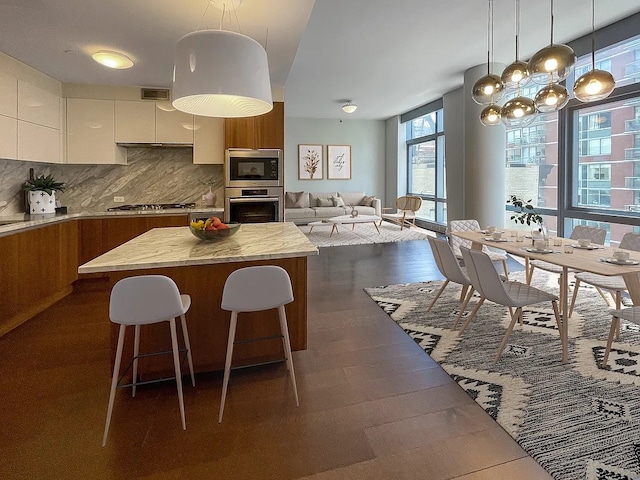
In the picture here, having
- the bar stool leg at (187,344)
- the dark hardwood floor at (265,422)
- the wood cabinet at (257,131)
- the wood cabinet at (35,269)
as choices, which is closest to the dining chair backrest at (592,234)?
the dark hardwood floor at (265,422)

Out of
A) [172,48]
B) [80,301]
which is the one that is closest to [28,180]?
[80,301]

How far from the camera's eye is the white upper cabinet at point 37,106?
3775 mm

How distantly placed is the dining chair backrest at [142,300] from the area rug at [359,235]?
5318mm

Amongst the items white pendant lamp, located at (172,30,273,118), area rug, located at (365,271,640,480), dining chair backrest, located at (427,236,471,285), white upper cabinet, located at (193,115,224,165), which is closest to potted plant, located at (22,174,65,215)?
white upper cabinet, located at (193,115,224,165)

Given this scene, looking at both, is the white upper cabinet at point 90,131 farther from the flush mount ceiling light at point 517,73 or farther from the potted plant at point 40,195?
the flush mount ceiling light at point 517,73

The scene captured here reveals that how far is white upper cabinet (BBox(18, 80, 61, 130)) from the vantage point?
3775mm

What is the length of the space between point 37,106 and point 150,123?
117 centimetres

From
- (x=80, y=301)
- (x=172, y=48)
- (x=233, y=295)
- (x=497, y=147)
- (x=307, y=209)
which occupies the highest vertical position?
(x=172, y=48)

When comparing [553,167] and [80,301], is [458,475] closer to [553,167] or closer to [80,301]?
[80,301]

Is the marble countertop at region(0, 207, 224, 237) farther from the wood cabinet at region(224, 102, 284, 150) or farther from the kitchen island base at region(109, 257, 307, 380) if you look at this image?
the kitchen island base at region(109, 257, 307, 380)

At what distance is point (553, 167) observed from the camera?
18.3 ft

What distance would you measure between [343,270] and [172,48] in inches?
131

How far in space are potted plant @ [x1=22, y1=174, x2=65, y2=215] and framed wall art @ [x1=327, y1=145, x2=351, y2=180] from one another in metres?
7.48

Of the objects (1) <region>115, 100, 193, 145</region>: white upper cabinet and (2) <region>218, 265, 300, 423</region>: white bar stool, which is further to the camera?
(1) <region>115, 100, 193, 145</region>: white upper cabinet
